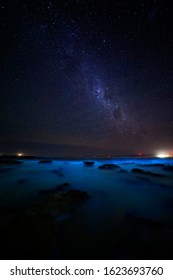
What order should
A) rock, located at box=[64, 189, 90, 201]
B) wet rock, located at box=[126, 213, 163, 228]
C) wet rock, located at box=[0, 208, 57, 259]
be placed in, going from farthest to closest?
rock, located at box=[64, 189, 90, 201]
wet rock, located at box=[126, 213, 163, 228]
wet rock, located at box=[0, 208, 57, 259]

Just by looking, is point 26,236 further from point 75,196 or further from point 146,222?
point 146,222

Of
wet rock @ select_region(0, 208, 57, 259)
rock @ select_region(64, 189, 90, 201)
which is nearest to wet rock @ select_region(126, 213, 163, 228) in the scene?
rock @ select_region(64, 189, 90, 201)

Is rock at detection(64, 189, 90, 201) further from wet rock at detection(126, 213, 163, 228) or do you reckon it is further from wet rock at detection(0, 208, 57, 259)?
wet rock at detection(126, 213, 163, 228)

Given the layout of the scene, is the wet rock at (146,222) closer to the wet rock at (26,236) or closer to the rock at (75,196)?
the rock at (75,196)

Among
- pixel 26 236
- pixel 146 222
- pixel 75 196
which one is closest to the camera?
pixel 26 236

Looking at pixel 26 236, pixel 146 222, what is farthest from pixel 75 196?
pixel 26 236

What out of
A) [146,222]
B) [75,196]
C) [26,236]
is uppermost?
[26,236]

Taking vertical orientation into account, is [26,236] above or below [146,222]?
above

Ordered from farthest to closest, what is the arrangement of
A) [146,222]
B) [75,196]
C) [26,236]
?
[75,196] → [146,222] → [26,236]

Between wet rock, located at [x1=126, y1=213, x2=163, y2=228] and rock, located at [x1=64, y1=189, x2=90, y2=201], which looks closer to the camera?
wet rock, located at [x1=126, y1=213, x2=163, y2=228]

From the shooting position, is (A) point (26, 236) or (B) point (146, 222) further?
(B) point (146, 222)
